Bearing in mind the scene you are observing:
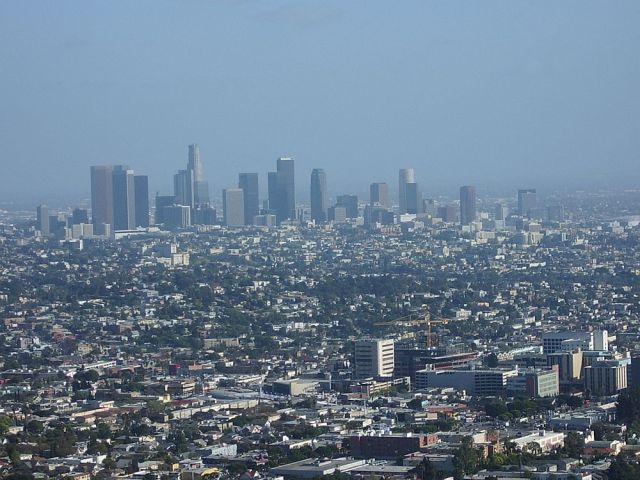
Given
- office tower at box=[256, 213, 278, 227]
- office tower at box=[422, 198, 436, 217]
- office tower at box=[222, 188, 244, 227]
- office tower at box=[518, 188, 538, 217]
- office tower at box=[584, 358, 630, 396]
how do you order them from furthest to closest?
office tower at box=[518, 188, 538, 217]
office tower at box=[422, 198, 436, 217]
office tower at box=[222, 188, 244, 227]
office tower at box=[256, 213, 278, 227]
office tower at box=[584, 358, 630, 396]

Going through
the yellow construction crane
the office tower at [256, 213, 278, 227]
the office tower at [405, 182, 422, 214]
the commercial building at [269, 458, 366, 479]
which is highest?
the office tower at [405, 182, 422, 214]

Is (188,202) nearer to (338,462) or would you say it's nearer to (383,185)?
(383,185)

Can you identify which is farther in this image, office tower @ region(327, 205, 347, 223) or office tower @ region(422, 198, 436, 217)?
office tower @ region(327, 205, 347, 223)

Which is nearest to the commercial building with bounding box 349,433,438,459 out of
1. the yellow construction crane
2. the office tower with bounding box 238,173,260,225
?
the yellow construction crane

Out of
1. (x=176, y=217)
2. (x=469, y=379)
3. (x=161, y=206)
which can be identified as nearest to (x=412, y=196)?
(x=176, y=217)

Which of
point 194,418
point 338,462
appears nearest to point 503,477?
point 338,462

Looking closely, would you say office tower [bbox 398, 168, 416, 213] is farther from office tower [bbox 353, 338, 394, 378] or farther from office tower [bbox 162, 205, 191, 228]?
office tower [bbox 353, 338, 394, 378]

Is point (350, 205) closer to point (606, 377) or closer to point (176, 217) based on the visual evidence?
point (176, 217)

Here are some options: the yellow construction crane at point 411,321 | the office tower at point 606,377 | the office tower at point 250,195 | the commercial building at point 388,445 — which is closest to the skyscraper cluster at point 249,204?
the office tower at point 250,195
